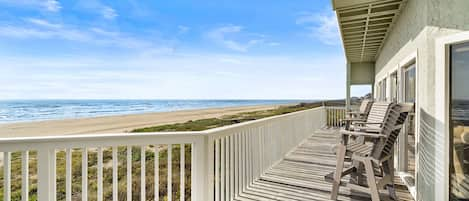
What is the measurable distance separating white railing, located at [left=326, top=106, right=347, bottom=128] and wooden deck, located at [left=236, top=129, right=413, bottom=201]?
5338mm

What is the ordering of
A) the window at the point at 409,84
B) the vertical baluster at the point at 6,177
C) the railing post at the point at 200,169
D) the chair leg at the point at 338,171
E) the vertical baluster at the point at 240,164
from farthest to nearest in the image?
the window at the point at 409,84, the vertical baluster at the point at 240,164, the chair leg at the point at 338,171, the railing post at the point at 200,169, the vertical baluster at the point at 6,177

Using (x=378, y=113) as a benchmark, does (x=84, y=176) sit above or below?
below

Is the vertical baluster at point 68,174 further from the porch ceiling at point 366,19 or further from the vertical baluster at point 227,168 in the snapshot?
the porch ceiling at point 366,19

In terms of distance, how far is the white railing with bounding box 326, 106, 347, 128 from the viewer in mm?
9859

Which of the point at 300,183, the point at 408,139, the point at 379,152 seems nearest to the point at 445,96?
the point at 379,152

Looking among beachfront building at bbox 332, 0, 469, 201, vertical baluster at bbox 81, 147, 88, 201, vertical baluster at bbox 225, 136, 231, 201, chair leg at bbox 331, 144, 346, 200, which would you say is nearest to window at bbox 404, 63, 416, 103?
beachfront building at bbox 332, 0, 469, 201

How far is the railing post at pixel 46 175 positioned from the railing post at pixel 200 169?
99 cm

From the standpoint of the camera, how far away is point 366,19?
4.29 meters

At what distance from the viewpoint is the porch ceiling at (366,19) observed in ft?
11.7

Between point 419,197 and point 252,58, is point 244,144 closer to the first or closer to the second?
point 419,197

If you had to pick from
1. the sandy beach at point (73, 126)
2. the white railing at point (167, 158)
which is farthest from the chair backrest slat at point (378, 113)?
the sandy beach at point (73, 126)

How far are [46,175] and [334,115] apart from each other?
391 inches

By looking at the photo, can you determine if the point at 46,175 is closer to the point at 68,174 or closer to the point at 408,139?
the point at 68,174

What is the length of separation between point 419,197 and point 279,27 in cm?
1814
